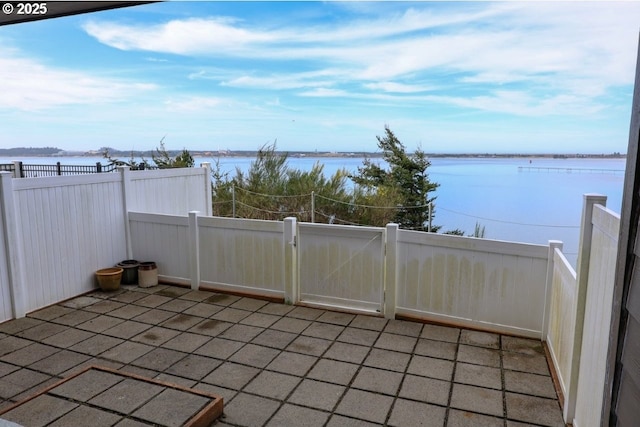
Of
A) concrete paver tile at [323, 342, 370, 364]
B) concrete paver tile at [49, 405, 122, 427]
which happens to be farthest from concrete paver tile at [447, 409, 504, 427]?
concrete paver tile at [49, 405, 122, 427]

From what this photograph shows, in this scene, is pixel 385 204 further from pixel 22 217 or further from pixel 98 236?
pixel 22 217

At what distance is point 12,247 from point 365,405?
3.83 meters

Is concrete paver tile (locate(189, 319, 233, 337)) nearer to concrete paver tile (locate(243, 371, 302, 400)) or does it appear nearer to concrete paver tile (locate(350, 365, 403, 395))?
concrete paver tile (locate(243, 371, 302, 400))

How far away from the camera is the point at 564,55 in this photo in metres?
7.58

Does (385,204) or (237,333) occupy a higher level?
(385,204)

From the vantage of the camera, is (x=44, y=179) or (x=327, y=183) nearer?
(x=44, y=179)

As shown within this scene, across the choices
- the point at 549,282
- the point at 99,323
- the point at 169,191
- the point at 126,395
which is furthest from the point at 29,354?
the point at 549,282

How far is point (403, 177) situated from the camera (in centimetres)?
1182

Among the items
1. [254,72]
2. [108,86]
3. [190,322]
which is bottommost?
[190,322]

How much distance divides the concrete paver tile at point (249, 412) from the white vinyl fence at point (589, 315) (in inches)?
70.8

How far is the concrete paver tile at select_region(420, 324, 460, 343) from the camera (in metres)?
3.75

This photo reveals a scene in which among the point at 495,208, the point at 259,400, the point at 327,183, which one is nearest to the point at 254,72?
the point at 327,183

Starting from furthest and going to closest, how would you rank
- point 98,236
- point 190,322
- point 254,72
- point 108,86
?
1. point 254,72
2. point 108,86
3. point 98,236
4. point 190,322

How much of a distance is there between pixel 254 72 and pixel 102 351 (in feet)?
35.5
